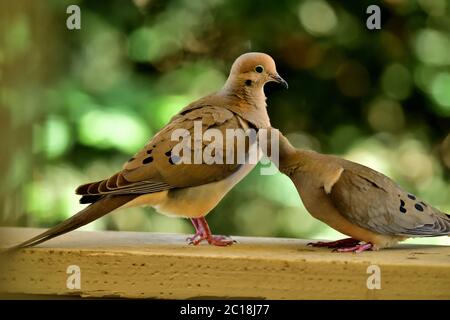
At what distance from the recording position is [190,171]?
1.52 meters

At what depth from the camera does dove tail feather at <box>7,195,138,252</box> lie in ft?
4.71

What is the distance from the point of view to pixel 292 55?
2240 mm

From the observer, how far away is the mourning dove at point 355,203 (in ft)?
4.95

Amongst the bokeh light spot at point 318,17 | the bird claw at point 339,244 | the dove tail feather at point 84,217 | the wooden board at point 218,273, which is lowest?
the wooden board at point 218,273

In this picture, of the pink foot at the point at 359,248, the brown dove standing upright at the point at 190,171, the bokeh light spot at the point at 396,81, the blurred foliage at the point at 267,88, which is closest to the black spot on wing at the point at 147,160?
the brown dove standing upright at the point at 190,171

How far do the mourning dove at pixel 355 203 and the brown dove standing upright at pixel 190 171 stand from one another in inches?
3.7

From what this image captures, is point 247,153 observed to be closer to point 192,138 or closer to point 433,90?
point 192,138

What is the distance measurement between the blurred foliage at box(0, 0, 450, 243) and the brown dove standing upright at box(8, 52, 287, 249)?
467mm

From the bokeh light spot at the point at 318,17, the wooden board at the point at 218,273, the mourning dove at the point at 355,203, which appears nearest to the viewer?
the wooden board at the point at 218,273

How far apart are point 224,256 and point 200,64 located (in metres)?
0.80

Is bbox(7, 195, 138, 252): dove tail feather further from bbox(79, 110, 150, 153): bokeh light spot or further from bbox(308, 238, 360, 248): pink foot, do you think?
bbox(79, 110, 150, 153): bokeh light spot

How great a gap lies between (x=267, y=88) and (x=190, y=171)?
654 millimetres

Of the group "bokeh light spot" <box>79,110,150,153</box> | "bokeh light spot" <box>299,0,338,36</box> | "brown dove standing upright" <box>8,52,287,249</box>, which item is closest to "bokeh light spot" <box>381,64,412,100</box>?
"bokeh light spot" <box>299,0,338,36</box>

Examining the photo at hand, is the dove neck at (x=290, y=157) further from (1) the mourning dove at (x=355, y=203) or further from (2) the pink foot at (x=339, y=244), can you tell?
(2) the pink foot at (x=339, y=244)
